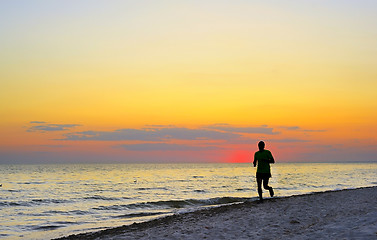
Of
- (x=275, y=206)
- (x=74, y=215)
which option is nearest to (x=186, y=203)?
(x=74, y=215)

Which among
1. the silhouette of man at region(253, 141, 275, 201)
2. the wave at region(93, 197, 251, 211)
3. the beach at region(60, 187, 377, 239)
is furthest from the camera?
the wave at region(93, 197, 251, 211)

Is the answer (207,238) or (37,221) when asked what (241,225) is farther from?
(37,221)

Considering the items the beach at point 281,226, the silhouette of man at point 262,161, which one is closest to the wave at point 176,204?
the silhouette of man at point 262,161

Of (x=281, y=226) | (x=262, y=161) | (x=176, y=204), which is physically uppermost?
(x=262, y=161)

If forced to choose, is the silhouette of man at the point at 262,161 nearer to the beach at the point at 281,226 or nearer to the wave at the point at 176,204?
the beach at the point at 281,226

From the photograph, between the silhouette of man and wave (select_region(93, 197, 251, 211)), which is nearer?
the silhouette of man

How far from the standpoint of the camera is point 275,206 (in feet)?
47.4

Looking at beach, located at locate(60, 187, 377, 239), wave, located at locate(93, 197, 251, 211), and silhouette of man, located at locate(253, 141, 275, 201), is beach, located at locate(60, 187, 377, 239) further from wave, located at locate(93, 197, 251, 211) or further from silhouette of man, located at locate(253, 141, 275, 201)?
wave, located at locate(93, 197, 251, 211)

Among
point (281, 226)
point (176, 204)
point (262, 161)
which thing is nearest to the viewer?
point (281, 226)

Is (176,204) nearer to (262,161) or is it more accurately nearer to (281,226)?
(262,161)

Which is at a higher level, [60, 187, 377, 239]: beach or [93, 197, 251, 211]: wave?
[60, 187, 377, 239]: beach

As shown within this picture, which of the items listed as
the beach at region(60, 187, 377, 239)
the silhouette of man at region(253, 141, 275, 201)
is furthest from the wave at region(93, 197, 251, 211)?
the beach at region(60, 187, 377, 239)

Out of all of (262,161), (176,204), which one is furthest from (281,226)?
(176,204)

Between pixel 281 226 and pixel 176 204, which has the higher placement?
pixel 281 226
